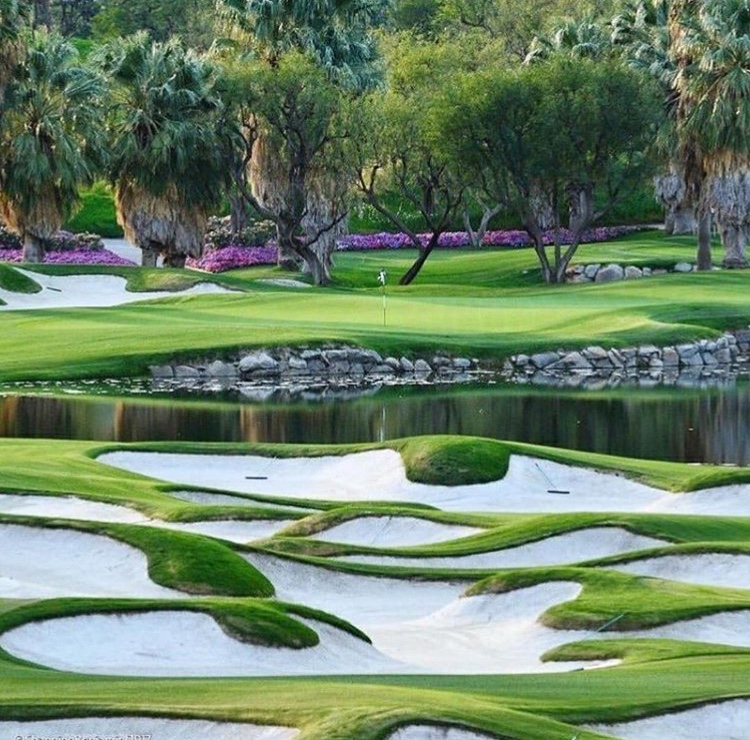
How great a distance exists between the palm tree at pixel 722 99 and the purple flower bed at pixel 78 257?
2278 cm

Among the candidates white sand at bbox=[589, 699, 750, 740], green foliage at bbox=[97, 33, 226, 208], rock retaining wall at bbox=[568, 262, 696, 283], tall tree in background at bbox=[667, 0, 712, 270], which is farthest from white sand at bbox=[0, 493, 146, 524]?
rock retaining wall at bbox=[568, 262, 696, 283]

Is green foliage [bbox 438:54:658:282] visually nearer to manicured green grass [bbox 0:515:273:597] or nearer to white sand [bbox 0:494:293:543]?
white sand [bbox 0:494:293:543]

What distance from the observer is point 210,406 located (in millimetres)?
36625

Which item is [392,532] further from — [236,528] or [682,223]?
[682,223]

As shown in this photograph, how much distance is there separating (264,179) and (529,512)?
4406 centimetres


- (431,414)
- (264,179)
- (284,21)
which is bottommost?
(431,414)

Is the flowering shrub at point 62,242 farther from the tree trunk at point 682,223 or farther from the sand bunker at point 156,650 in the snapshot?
the sand bunker at point 156,650

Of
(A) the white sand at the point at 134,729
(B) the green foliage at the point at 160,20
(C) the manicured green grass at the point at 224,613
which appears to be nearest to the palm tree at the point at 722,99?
(C) the manicured green grass at the point at 224,613

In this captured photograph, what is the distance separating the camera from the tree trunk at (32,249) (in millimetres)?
65000

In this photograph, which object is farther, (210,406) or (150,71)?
(150,71)

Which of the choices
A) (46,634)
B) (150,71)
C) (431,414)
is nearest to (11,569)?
(46,634)

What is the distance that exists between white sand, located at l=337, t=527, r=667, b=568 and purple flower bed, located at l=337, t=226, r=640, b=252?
64790mm

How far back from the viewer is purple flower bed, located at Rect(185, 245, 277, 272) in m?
72.8

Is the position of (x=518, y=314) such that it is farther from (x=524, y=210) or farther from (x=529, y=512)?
(x=529, y=512)
